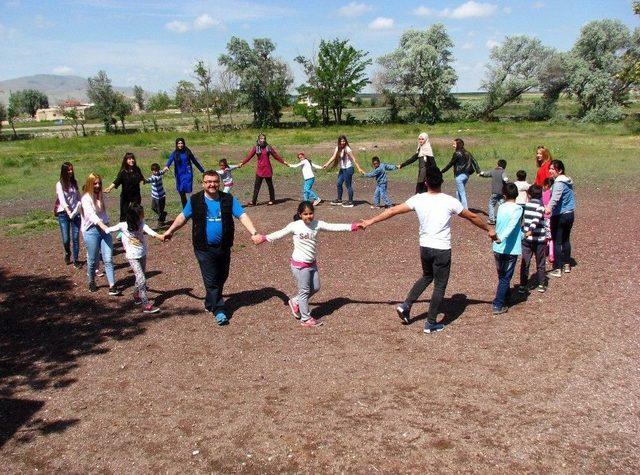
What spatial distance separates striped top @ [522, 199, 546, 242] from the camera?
23.4 feet

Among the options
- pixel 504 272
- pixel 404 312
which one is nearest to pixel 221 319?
pixel 404 312

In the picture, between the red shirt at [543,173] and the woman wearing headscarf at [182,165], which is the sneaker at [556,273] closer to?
the red shirt at [543,173]

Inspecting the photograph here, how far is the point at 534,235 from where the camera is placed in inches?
286

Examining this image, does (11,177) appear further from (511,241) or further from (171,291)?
(511,241)

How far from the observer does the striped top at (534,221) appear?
7.12m

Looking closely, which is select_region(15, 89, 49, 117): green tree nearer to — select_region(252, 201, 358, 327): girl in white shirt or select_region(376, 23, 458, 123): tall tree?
select_region(376, 23, 458, 123): tall tree

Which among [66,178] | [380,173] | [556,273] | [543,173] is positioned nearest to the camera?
[556,273]

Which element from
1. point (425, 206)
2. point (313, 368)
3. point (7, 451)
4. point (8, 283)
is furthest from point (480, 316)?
point (8, 283)

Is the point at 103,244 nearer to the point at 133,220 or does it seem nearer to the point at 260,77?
the point at 133,220

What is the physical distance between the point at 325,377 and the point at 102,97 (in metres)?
62.1

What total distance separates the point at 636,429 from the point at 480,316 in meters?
2.51

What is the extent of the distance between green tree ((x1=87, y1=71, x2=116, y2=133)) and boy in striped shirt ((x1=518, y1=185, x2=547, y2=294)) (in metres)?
59.5

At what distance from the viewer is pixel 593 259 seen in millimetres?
8906

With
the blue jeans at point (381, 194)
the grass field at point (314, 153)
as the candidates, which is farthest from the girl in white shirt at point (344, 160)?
the grass field at point (314, 153)
